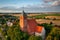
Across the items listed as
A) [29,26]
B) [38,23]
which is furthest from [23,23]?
[38,23]

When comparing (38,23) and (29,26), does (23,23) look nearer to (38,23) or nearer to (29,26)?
(29,26)

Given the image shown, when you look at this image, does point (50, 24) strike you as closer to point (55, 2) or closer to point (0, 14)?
point (55, 2)

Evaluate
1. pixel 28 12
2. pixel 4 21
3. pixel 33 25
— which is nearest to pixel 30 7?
pixel 28 12

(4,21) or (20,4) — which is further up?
(20,4)

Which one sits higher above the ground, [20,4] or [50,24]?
[20,4]

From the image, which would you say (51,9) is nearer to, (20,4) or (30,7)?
(30,7)

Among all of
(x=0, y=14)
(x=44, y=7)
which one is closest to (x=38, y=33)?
(x=44, y=7)

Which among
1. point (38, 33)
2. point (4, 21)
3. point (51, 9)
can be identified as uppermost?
point (51, 9)

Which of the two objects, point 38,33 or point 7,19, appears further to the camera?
point 7,19
